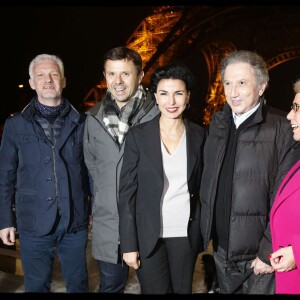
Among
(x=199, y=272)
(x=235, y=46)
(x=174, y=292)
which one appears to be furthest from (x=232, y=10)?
(x=174, y=292)

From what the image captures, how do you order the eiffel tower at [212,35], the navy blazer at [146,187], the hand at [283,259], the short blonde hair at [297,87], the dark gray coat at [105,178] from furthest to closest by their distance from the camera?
the eiffel tower at [212,35], the dark gray coat at [105,178], the navy blazer at [146,187], the short blonde hair at [297,87], the hand at [283,259]

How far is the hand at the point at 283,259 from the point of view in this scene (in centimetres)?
169

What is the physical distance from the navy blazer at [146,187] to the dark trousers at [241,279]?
0.16 meters

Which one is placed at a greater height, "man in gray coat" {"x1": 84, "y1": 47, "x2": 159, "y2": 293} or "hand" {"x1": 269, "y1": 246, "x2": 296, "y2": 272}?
"man in gray coat" {"x1": 84, "y1": 47, "x2": 159, "y2": 293}

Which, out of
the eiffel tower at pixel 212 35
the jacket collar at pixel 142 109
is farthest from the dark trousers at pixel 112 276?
the eiffel tower at pixel 212 35

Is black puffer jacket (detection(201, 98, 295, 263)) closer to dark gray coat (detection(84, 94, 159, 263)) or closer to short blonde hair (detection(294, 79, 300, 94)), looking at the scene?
short blonde hair (detection(294, 79, 300, 94))

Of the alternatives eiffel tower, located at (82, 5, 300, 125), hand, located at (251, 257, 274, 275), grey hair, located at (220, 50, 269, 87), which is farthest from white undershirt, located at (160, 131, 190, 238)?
eiffel tower, located at (82, 5, 300, 125)

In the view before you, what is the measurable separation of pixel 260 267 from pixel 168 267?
46 cm

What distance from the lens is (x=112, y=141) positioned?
7.12 ft

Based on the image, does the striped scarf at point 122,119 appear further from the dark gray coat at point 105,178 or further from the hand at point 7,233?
the hand at point 7,233

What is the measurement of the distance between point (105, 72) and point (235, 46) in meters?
15.8

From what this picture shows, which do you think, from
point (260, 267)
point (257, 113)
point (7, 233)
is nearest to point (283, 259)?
point (260, 267)

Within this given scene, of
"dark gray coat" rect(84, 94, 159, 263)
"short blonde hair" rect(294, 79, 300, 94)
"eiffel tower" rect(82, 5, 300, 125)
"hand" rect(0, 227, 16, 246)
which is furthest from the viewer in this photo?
"eiffel tower" rect(82, 5, 300, 125)

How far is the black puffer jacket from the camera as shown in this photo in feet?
6.06
